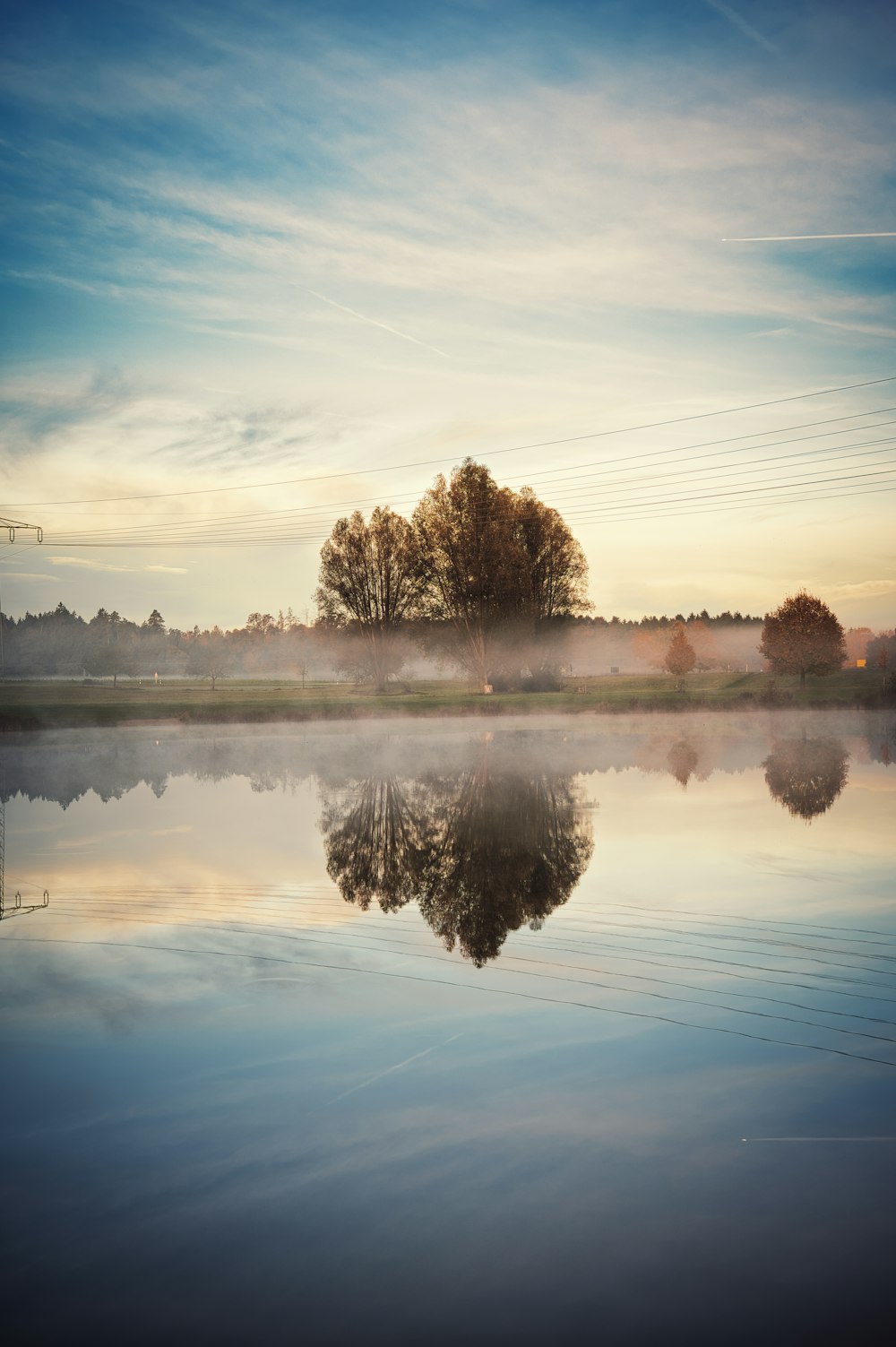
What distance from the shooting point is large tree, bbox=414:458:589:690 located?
198 ft

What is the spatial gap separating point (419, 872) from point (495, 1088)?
20.0ft

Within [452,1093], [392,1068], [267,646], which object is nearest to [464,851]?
[392,1068]

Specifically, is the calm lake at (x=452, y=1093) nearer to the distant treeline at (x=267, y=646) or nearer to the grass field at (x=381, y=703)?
the grass field at (x=381, y=703)

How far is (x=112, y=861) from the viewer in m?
12.0

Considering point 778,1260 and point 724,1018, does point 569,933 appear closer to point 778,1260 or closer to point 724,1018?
point 724,1018

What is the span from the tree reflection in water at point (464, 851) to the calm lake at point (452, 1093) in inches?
3.2

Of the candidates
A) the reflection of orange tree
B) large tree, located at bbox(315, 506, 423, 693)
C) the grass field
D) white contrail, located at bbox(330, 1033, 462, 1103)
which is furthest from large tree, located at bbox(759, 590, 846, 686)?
white contrail, located at bbox(330, 1033, 462, 1103)

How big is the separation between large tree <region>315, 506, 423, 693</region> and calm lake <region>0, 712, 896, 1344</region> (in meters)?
53.1

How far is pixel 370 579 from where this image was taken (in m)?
65.6

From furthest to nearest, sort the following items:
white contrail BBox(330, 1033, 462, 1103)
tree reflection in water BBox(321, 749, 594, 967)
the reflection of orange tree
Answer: the reflection of orange tree, tree reflection in water BBox(321, 749, 594, 967), white contrail BBox(330, 1033, 462, 1103)

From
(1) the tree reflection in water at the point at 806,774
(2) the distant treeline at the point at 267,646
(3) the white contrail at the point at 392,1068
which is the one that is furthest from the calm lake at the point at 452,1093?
(2) the distant treeline at the point at 267,646

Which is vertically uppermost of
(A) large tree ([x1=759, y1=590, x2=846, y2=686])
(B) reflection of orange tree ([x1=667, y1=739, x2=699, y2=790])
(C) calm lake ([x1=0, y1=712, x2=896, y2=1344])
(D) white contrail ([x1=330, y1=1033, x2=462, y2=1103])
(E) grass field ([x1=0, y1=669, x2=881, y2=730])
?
(A) large tree ([x1=759, y1=590, x2=846, y2=686])

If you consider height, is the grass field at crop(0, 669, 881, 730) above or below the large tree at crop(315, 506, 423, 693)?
below

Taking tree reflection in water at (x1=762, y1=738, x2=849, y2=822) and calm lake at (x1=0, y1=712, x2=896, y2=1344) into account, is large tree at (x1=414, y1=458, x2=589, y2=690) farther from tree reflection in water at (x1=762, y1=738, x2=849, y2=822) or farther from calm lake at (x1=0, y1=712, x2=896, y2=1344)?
calm lake at (x1=0, y1=712, x2=896, y2=1344)
